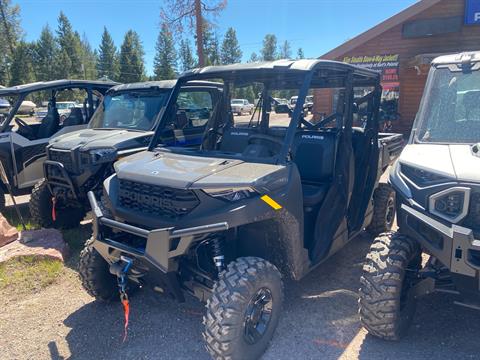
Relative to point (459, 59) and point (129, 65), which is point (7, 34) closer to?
point (129, 65)

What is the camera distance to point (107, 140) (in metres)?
5.41

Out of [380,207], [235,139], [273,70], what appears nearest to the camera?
[273,70]

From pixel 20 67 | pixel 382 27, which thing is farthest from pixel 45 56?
pixel 382 27

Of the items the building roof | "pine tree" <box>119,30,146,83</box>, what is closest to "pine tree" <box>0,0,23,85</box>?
"pine tree" <box>119,30,146,83</box>

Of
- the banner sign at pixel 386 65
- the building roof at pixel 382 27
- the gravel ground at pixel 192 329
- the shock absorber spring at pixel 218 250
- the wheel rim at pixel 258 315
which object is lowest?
the gravel ground at pixel 192 329

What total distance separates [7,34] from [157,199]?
59.5 metres

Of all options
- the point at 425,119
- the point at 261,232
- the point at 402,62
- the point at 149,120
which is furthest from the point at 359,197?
the point at 402,62

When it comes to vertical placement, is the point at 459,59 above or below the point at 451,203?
above

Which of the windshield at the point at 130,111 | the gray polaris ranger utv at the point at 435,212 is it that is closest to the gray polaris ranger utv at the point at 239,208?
the gray polaris ranger utv at the point at 435,212

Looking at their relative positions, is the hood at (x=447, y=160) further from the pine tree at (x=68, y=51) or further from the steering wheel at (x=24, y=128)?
the pine tree at (x=68, y=51)

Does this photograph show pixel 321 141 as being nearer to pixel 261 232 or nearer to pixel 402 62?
pixel 261 232

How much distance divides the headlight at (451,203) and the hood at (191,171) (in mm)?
1114

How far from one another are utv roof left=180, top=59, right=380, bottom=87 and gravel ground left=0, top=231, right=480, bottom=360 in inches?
83.0

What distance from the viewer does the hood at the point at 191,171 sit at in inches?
107
